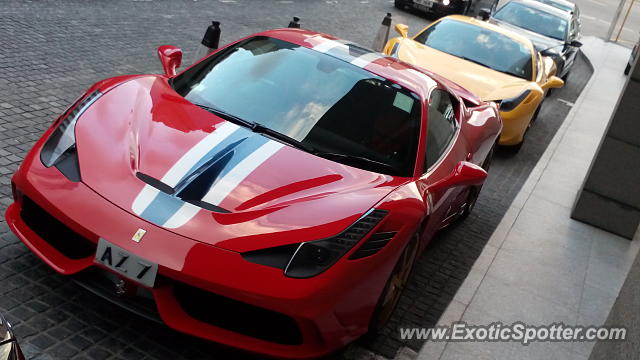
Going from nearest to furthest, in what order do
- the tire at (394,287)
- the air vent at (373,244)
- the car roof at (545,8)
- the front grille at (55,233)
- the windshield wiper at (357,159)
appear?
the front grille at (55,233)
the air vent at (373,244)
the tire at (394,287)
the windshield wiper at (357,159)
the car roof at (545,8)

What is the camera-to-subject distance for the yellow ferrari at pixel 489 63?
333 inches

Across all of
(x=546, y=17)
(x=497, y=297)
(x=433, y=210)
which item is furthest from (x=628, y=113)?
(x=546, y=17)

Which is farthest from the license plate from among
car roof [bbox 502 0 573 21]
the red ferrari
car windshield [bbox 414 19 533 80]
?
car roof [bbox 502 0 573 21]

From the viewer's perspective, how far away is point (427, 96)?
16.6 feet

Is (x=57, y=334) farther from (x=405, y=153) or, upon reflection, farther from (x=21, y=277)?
(x=405, y=153)

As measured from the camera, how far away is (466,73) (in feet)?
28.1

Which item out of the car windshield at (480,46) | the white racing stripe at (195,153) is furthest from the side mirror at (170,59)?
the car windshield at (480,46)

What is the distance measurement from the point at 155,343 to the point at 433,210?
1.85 meters

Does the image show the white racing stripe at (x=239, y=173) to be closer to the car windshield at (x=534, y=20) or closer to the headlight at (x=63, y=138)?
the headlight at (x=63, y=138)

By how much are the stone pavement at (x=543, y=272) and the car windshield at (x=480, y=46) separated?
1.29 m

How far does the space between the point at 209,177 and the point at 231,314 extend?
71 centimetres

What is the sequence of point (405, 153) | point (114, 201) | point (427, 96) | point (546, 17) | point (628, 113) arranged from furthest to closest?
point (546, 17) < point (628, 113) < point (427, 96) < point (405, 153) < point (114, 201)

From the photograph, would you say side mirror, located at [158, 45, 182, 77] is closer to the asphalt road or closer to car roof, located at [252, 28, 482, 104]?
car roof, located at [252, 28, 482, 104]

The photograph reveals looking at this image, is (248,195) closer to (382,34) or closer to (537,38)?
(382,34)
